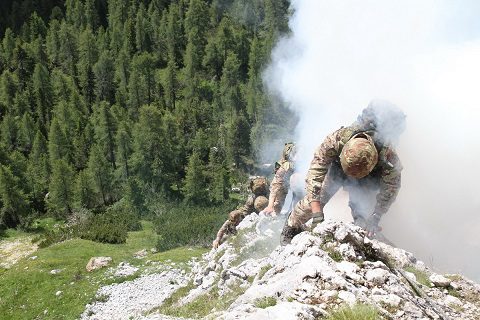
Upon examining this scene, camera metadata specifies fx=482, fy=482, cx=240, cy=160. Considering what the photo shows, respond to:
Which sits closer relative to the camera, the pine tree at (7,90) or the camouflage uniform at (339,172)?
the camouflage uniform at (339,172)

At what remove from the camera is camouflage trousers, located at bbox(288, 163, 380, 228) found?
9.34 m

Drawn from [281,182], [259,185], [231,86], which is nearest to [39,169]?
[231,86]

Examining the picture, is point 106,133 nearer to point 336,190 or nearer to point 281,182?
point 281,182

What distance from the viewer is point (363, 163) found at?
8.29m

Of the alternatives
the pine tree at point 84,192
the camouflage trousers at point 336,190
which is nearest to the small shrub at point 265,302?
the camouflage trousers at point 336,190

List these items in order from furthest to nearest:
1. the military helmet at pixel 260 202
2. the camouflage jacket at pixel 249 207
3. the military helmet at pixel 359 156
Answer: the camouflage jacket at pixel 249 207 < the military helmet at pixel 260 202 < the military helmet at pixel 359 156

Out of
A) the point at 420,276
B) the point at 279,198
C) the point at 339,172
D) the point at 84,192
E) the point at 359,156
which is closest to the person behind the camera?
the point at 359,156

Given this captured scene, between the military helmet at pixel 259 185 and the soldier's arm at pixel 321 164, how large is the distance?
28.1 feet

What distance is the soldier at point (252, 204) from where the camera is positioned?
1778 centimetres

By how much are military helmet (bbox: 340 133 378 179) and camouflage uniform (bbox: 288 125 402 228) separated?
26cm

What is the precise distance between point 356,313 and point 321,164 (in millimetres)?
4115

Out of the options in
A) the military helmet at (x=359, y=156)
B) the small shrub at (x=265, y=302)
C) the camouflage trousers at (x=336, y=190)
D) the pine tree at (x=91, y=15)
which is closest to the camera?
the small shrub at (x=265, y=302)

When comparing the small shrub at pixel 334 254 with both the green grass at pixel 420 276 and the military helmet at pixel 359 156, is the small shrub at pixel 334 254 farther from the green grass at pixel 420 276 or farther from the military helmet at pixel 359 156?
the green grass at pixel 420 276

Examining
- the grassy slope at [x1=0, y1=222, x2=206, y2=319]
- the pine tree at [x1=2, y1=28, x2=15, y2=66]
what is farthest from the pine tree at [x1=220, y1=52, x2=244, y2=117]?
the grassy slope at [x1=0, y1=222, x2=206, y2=319]
